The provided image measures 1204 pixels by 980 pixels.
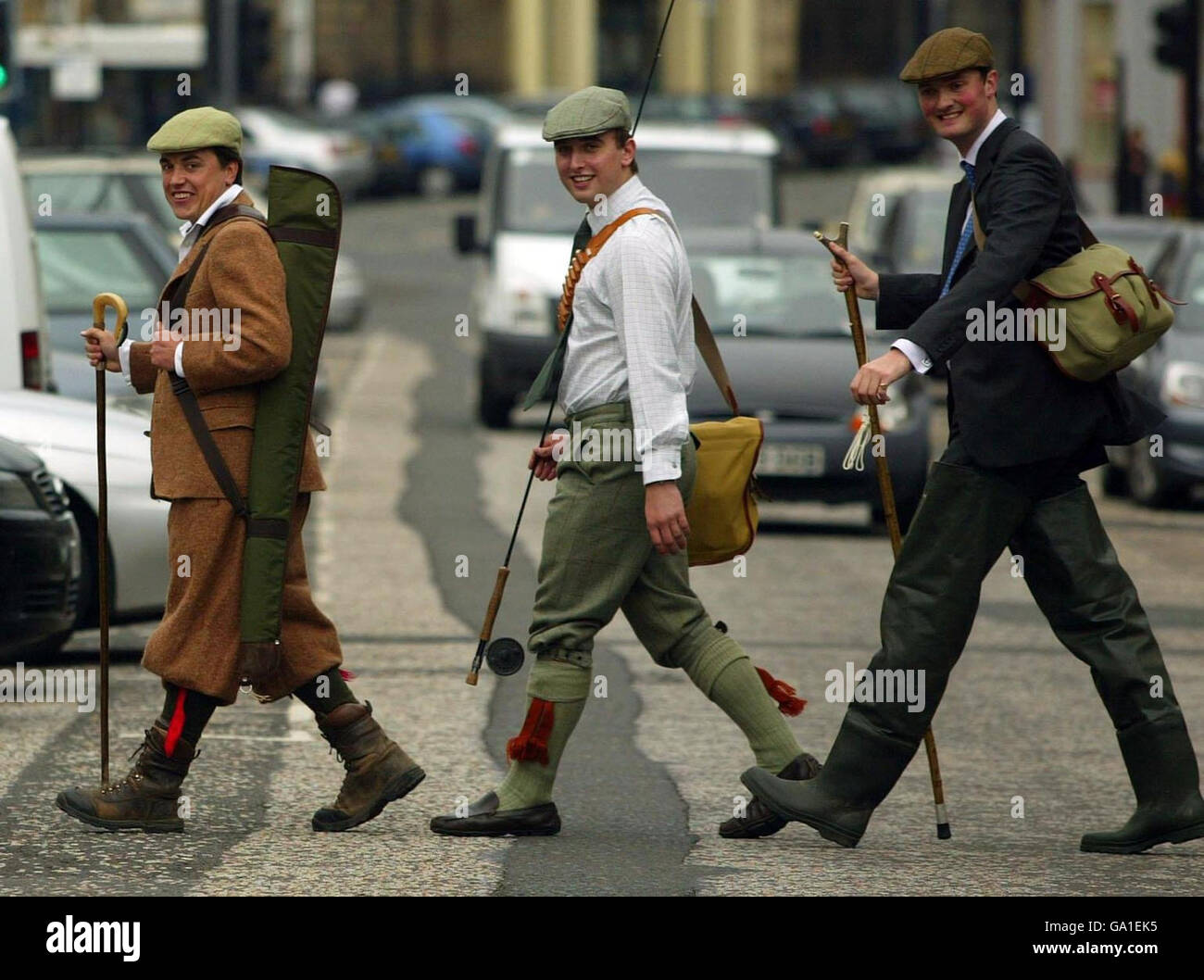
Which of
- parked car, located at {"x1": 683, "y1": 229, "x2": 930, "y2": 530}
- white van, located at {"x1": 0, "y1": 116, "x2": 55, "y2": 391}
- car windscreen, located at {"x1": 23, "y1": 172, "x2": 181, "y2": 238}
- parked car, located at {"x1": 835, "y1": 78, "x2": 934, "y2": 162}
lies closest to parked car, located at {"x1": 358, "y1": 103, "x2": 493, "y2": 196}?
parked car, located at {"x1": 835, "y1": 78, "x2": 934, "y2": 162}

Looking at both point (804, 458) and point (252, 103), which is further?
point (252, 103)

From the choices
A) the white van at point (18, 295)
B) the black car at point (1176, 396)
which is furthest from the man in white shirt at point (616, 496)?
the black car at point (1176, 396)

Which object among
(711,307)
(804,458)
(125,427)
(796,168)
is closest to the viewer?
(125,427)

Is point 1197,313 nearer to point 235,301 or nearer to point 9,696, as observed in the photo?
point 9,696

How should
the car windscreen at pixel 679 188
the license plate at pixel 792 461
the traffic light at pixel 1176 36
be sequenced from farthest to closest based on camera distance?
the traffic light at pixel 1176 36 → the car windscreen at pixel 679 188 → the license plate at pixel 792 461

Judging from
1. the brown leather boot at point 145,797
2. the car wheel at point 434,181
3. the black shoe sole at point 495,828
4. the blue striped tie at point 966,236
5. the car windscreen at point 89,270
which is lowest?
the car wheel at point 434,181

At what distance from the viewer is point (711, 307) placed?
15.3 meters

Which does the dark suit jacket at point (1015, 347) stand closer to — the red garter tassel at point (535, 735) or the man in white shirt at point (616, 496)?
the man in white shirt at point (616, 496)

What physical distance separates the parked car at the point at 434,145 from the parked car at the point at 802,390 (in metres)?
33.5

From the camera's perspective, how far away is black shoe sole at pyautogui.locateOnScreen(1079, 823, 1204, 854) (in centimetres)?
634

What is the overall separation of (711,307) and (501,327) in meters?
4.33

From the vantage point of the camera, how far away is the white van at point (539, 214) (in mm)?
19359

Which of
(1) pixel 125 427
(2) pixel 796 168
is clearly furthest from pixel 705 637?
(2) pixel 796 168

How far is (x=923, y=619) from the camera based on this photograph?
628cm
